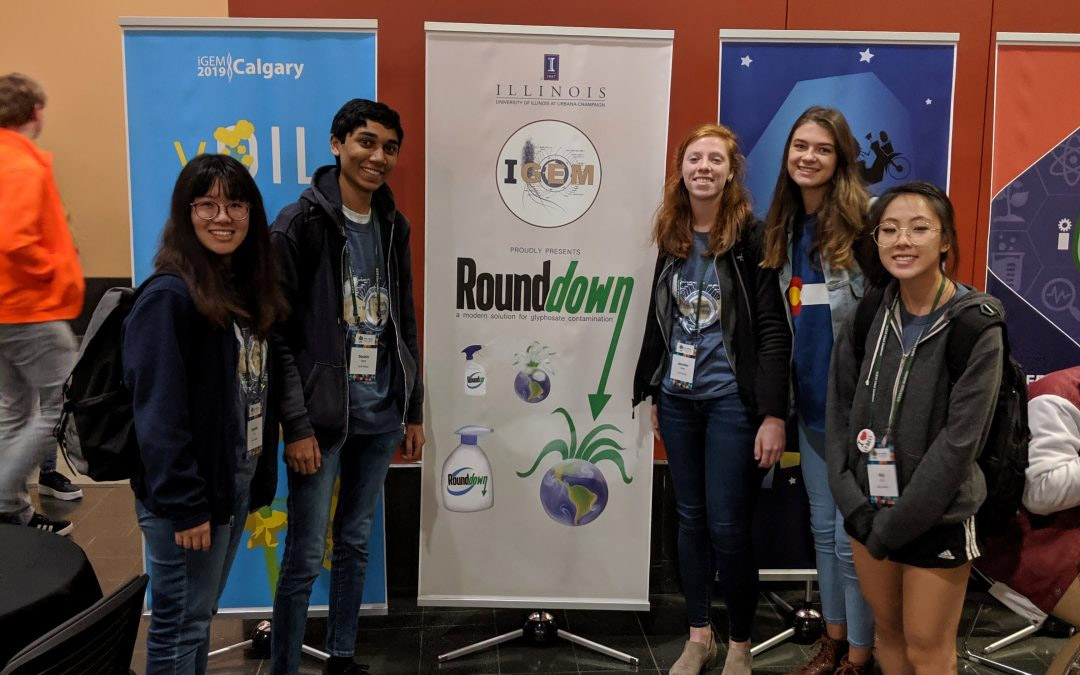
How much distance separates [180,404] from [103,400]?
16 cm

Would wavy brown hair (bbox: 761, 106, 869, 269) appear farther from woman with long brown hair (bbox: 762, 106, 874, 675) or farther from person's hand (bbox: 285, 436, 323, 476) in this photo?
person's hand (bbox: 285, 436, 323, 476)

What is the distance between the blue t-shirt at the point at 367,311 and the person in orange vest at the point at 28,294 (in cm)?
164

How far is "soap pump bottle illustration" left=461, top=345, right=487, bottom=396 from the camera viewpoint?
8.57 feet

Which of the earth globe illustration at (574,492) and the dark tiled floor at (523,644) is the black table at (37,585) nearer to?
the dark tiled floor at (523,644)

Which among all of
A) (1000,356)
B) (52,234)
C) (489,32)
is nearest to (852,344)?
(1000,356)

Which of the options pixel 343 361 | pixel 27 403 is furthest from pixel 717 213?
pixel 27 403

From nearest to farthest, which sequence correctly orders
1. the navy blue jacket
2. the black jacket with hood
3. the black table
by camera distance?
the black table
the navy blue jacket
the black jacket with hood

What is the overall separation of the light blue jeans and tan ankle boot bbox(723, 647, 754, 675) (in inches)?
110

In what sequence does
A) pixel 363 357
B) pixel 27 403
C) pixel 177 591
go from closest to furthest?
pixel 177 591 → pixel 363 357 → pixel 27 403

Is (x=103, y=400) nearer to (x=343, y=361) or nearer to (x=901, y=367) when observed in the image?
(x=343, y=361)

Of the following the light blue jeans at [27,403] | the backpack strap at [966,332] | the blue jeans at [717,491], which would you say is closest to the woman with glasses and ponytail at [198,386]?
the blue jeans at [717,491]

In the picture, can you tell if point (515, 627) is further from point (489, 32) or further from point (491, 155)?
point (489, 32)

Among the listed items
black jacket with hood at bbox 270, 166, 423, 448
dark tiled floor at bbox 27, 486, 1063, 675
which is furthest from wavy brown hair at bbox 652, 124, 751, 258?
dark tiled floor at bbox 27, 486, 1063, 675

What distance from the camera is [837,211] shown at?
2279mm
